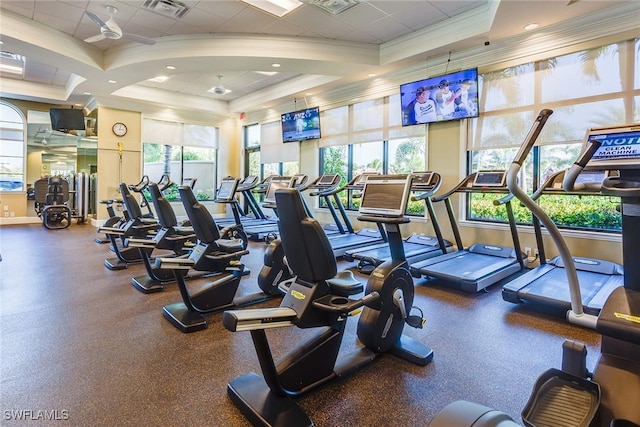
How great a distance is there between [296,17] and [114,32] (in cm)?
272

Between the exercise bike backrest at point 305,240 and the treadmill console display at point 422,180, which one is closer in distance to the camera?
the exercise bike backrest at point 305,240

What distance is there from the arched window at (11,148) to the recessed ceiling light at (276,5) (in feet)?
30.6

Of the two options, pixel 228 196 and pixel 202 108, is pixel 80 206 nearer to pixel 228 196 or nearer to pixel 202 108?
pixel 202 108

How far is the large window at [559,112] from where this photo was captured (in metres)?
4.57

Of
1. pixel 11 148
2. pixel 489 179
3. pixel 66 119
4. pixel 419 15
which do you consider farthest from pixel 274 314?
pixel 11 148

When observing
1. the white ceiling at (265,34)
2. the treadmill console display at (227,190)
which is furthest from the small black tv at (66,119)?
the treadmill console display at (227,190)

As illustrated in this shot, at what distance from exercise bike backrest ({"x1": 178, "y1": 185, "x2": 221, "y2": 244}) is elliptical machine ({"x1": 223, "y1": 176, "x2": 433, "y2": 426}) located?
5.18 ft

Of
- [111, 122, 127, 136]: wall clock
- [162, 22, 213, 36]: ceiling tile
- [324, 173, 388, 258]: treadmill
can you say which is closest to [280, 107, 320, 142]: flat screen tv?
[324, 173, 388, 258]: treadmill

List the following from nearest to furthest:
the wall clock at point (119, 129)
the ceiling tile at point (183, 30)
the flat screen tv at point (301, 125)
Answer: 1. the ceiling tile at point (183, 30)
2. the flat screen tv at point (301, 125)
3. the wall clock at point (119, 129)

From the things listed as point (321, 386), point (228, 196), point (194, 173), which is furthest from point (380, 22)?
point (194, 173)

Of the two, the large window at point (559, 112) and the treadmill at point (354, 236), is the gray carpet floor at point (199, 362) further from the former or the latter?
the large window at point (559, 112)

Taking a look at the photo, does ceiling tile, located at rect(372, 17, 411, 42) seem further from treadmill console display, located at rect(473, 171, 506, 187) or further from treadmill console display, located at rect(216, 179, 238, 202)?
treadmill console display, located at rect(216, 179, 238, 202)

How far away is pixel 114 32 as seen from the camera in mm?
5027

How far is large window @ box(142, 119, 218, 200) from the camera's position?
10531mm
